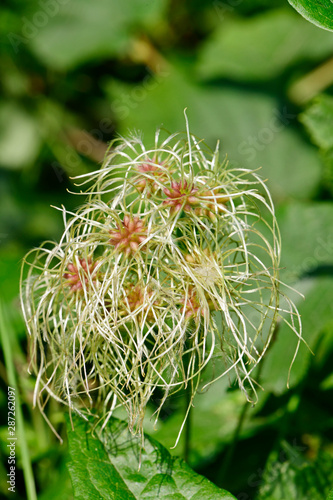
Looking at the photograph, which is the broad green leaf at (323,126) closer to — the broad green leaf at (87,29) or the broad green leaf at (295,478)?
the broad green leaf at (295,478)

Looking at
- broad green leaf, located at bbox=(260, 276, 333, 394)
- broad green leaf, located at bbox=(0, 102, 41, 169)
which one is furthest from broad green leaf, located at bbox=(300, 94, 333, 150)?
broad green leaf, located at bbox=(0, 102, 41, 169)

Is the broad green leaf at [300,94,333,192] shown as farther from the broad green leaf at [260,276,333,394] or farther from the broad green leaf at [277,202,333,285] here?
the broad green leaf at [260,276,333,394]

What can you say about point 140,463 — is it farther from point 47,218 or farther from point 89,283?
point 47,218

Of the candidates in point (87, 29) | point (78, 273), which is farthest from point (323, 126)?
point (87, 29)

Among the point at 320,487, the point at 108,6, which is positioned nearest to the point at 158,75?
the point at 108,6

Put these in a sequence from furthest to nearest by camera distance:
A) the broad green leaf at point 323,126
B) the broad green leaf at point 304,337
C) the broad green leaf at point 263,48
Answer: the broad green leaf at point 263,48 < the broad green leaf at point 323,126 < the broad green leaf at point 304,337

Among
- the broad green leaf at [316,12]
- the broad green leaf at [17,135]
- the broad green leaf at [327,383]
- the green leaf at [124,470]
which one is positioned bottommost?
the broad green leaf at [17,135]

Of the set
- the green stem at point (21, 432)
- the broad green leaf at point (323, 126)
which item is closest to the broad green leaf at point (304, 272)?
the broad green leaf at point (323, 126)
